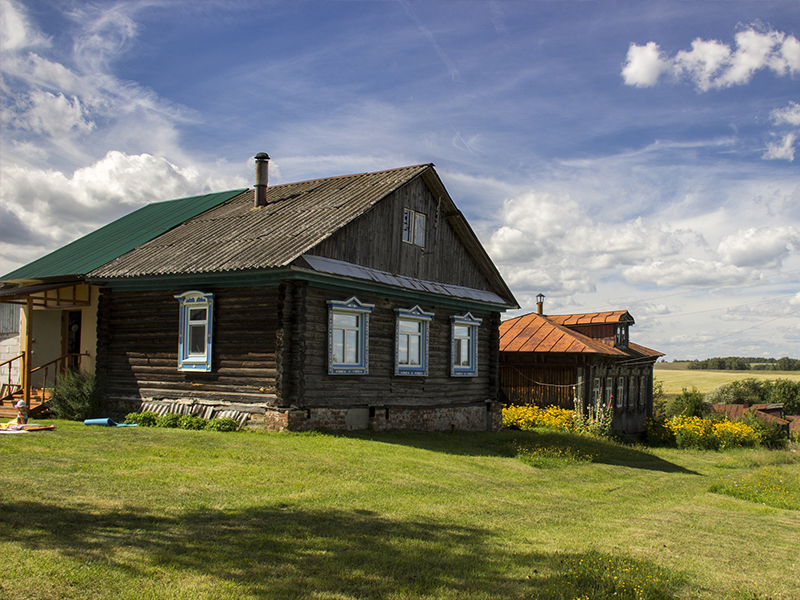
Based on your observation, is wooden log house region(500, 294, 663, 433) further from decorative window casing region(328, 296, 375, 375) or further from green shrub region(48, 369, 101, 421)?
green shrub region(48, 369, 101, 421)

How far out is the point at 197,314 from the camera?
656 inches

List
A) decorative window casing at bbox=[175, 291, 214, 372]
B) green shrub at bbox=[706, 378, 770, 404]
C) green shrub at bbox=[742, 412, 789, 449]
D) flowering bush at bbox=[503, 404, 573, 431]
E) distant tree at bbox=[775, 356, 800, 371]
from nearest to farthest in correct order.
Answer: decorative window casing at bbox=[175, 291, 214, 372] < flowering bush at bbox=[503, 404, 573, 431] < green shrub at bbox=[742, 412, 789, 449] < green shrub at bbox=[706, 378, 770, 404] < distant tree at bbox=[775, 356, 800, 371]

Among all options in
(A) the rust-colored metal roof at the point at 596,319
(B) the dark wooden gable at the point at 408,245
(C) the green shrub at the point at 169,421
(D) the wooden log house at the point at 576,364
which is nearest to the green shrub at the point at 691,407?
(D) the wooden log house at the point at 576,364

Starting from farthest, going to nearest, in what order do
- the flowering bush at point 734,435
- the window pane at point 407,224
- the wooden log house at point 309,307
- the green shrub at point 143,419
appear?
1. the flowering bush at point 734,435
2. the window pane at point 407,224
3. the green shrub at point 143,419
4. the wooden log house at point 309,307

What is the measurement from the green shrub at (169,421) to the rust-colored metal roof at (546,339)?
16148 millimetres

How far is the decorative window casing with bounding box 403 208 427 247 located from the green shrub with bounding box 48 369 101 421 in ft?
31.1

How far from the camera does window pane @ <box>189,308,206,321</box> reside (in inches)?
653

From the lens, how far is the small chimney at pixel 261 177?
20.7m

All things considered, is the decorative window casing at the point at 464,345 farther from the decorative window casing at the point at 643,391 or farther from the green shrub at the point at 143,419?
the decorative window casing at the point at 643,391

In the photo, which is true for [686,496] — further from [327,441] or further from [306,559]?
[306,559]

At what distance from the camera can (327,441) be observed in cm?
1409

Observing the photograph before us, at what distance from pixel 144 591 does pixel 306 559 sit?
1.57 m

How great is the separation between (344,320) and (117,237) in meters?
10.0

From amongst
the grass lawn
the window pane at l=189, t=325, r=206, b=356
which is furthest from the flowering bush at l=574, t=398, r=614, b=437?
the window pane at l=189, t=325, r=206, b=356
